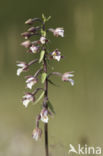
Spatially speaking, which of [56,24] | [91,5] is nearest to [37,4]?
[56,24]

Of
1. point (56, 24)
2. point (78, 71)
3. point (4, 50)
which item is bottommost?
point (78, 71)

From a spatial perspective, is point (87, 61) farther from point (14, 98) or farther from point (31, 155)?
point (31, 155)

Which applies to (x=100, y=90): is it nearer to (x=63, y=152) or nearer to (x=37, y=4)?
(x=63, y=152)

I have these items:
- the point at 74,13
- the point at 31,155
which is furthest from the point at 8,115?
the point at 74,13

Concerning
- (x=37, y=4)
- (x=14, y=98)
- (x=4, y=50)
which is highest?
(x=37, y=4)

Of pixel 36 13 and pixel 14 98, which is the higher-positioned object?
pixel 36 13

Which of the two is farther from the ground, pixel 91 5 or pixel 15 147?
pixel 91 5
